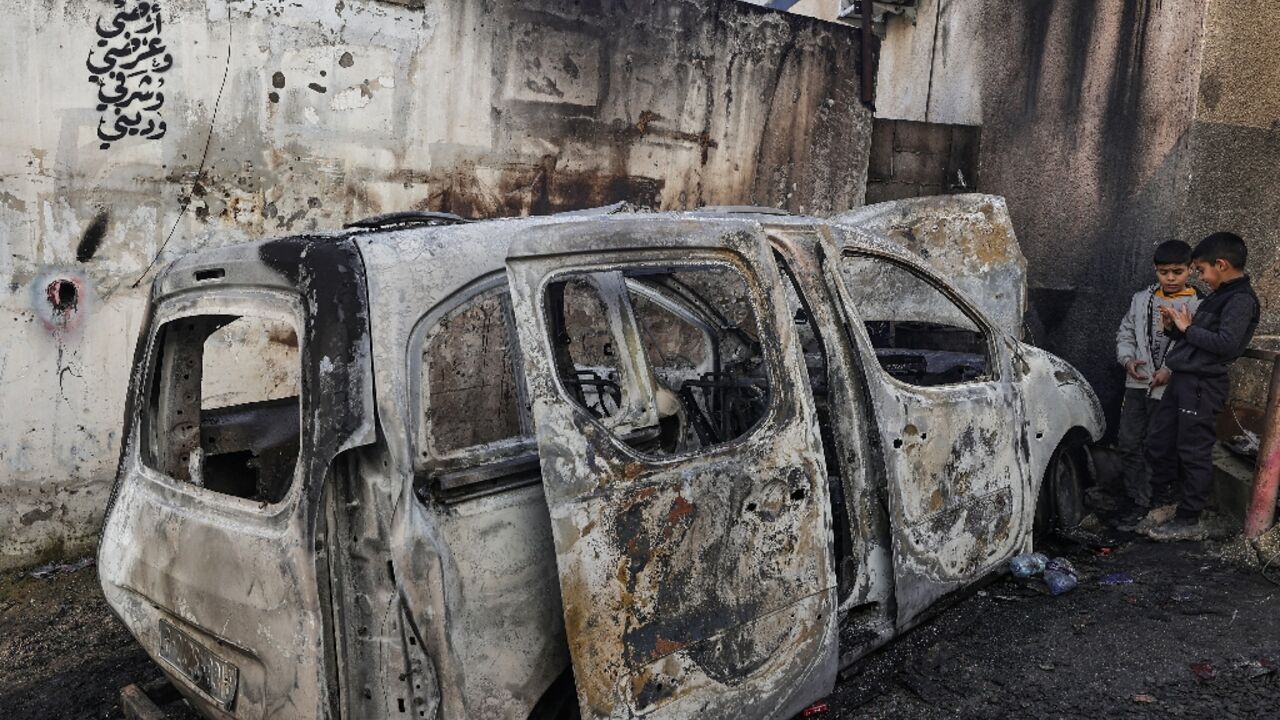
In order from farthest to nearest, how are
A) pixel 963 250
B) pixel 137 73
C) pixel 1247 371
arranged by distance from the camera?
pixel 963 250, pixel 1247 371, pixel 137 73

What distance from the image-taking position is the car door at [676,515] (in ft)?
7.64

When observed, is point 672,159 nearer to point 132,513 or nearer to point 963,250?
point 963,250

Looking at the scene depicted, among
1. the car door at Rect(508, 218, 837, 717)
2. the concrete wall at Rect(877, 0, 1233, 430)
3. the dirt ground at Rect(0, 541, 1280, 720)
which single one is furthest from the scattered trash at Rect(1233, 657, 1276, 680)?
the concrete wall at Rect(877, 0, 1233, 430)

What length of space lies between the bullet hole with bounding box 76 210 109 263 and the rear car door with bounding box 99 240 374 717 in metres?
2.09

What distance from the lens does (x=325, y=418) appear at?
2176mm

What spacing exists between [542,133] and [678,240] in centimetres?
341

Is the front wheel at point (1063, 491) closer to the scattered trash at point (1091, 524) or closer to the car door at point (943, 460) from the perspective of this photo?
the scattered trash at point (1091, 524)

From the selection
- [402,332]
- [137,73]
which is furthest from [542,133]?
[402,332]

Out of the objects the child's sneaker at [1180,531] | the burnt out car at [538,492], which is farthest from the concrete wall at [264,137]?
the child's sneaker at [1180,531]

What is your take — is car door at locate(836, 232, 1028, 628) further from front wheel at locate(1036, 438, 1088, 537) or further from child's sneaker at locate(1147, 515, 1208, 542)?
child's sneaker at locate(1147, 515, 1208, 542)

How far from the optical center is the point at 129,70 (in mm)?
4695

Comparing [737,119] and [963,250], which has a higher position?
[737,119]

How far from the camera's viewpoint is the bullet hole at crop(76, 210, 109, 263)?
4.68 m

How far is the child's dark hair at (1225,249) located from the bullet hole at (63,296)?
5.63 meters
